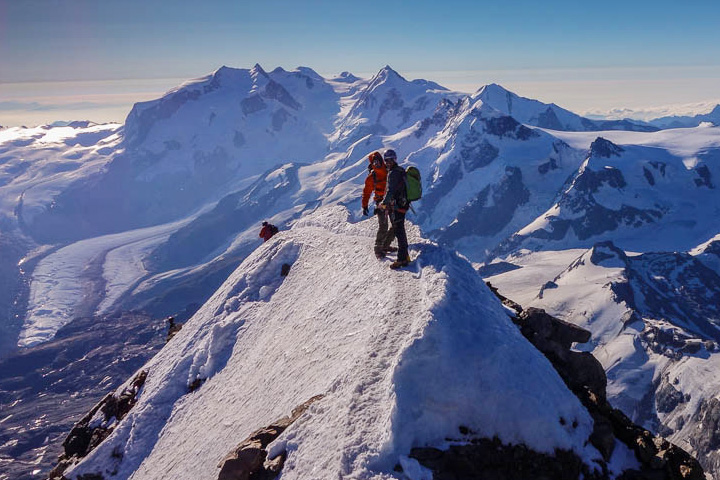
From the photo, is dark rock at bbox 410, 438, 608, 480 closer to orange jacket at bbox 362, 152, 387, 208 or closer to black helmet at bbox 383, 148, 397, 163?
black helmet at bbox 383, 148, 397, 163

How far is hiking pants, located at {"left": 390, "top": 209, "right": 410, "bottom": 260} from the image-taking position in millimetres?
24750

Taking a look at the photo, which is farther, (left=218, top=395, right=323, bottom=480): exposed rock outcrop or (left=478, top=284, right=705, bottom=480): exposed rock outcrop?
(left=478, top=284, right=705, bottom=480): exposed rock outcrop

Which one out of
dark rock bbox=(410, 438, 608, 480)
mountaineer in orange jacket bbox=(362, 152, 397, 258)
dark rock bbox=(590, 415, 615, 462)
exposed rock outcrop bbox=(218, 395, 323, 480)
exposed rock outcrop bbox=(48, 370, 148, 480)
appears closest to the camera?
dark rock bbox=(410, 438, 608, 480)

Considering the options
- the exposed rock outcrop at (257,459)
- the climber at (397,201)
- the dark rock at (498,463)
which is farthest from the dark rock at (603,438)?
the climber at (397,201)

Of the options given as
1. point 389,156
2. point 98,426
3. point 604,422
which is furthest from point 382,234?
point 98,426

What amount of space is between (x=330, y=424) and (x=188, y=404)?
48.4 ft

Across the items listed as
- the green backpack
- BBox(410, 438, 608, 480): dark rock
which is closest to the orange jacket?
the green backpack

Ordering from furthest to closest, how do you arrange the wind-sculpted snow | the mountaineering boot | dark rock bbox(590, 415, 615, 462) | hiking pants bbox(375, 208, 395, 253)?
hiking pants bbox(375, 208, 395, 253), the mountaineering boot, dark rock bbox(590, 415, 615, 462), the wind-sculpted snow

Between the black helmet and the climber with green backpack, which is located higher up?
the black helmet

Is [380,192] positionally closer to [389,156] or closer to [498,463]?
[389,156]

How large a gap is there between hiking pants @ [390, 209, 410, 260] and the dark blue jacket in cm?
38

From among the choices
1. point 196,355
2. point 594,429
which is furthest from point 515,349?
point 196,355

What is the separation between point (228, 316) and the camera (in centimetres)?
3388

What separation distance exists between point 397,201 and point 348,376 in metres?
9.94
